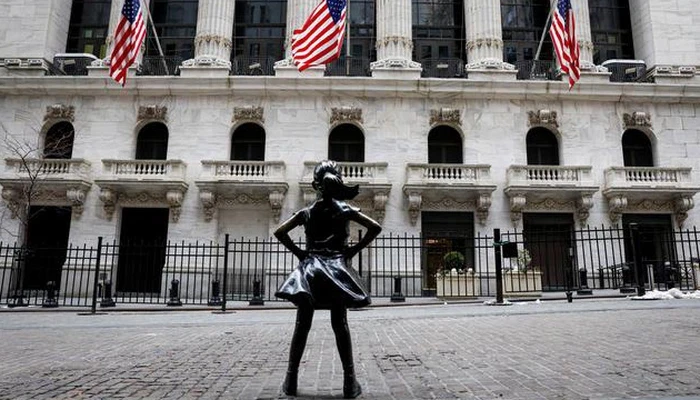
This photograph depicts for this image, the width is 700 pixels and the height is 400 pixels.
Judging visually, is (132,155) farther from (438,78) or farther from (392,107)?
(438,78)

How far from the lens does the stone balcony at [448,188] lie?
68.5 ft

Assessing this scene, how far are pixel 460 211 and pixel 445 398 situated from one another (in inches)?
724

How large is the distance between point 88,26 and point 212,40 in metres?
8.02

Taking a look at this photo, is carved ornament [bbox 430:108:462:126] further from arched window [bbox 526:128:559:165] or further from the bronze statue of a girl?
the bronze statue of a girl

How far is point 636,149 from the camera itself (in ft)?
76.5

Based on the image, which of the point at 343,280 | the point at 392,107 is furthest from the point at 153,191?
the point at 343,280

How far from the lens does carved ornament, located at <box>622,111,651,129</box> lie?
22.8 metres

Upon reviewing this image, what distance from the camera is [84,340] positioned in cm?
759

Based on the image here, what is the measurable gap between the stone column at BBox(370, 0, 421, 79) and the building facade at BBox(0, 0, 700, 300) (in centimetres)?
9

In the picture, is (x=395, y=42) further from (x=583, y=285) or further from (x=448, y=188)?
(x=583, y=285)

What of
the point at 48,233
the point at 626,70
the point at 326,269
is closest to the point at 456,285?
the point at 326,269

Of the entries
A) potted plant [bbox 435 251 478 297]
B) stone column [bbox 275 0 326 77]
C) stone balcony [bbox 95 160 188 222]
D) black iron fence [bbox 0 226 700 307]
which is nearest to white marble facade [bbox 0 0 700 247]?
stone column [bbox 275 0 326 77]

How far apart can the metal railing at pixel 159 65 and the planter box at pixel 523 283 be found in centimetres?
1900

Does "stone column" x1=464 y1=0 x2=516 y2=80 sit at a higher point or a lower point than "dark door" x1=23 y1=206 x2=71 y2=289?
higher
